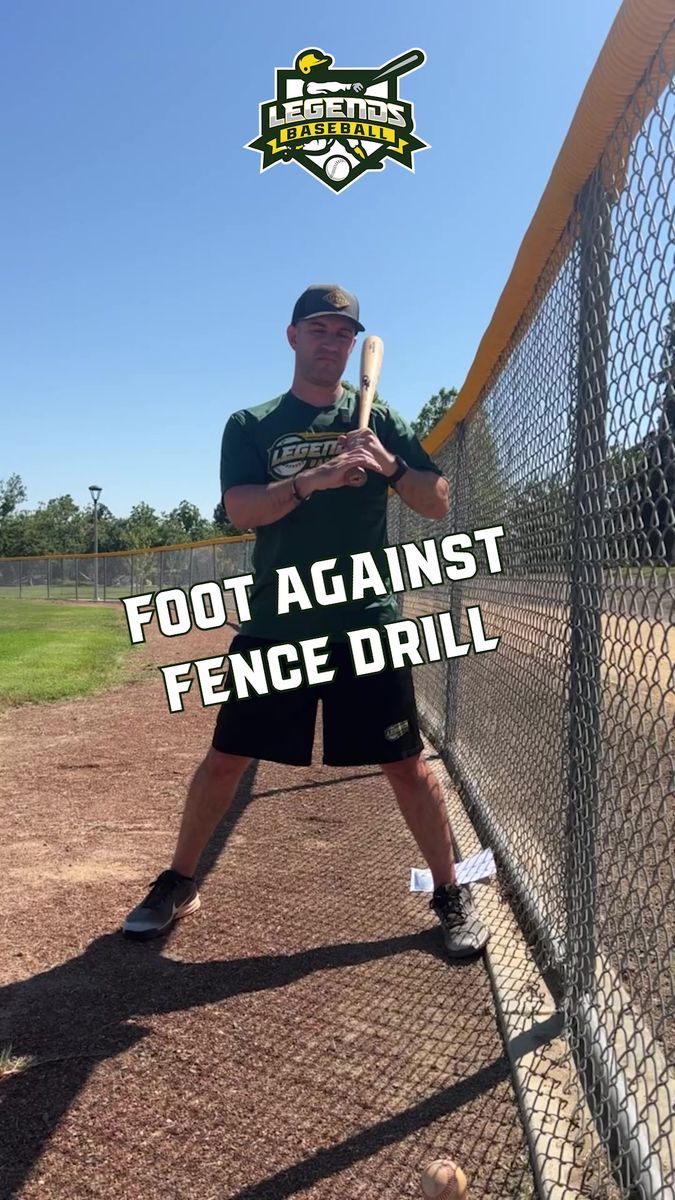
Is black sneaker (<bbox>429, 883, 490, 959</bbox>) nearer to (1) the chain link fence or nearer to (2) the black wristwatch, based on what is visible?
(1) the chain link fence

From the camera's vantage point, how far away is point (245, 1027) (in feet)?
7.04

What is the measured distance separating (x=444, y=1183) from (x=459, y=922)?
1103 mm

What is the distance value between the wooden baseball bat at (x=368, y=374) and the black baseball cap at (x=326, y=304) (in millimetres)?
94

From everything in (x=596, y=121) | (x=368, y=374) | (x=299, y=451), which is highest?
(x=596, y=121)

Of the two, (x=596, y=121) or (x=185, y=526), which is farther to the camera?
(x=185, y=526)

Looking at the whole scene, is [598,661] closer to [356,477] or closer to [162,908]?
[356,477]

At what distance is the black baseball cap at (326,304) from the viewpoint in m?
2.60

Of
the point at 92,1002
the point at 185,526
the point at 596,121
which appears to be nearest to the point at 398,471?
the point at 596,121

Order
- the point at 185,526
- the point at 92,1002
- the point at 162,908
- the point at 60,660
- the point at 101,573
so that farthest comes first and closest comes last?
1. the point at 185,526
2. the point at 101,573
3. the point at 60,660
4. the point at 162,908
5. the point at 92,1002

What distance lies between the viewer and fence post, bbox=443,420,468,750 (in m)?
4.52

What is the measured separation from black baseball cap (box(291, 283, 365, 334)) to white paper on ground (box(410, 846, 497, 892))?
5.92ft

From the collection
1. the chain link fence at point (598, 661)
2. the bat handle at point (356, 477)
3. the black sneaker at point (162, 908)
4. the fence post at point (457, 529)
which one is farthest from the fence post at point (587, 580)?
the fence post at point (457, 529)

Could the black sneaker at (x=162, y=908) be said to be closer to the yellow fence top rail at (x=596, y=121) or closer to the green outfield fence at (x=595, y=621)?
the green outfield fence at (x=595, y=621)

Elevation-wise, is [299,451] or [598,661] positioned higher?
[299,451]
